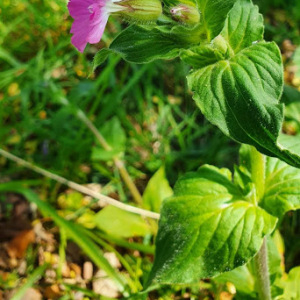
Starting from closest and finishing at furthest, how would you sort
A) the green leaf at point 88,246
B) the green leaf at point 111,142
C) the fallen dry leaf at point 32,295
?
the green leaf at point 88,246, the fallen dry leaf at point 32,295, the green leaf at point 111,142

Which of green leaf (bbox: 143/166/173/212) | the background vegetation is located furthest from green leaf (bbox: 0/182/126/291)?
green leaf (bbox: 143/166/173/212)

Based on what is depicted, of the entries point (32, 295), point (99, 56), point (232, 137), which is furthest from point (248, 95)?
point (32, 295)

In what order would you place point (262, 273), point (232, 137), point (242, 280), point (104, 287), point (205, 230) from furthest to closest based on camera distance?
point (104, 287) → point (242, 280) → point (262, 273) → point (205, 230) → point (232, 137)

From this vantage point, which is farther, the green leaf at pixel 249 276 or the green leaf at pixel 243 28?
the green leaf at pixel 249 276

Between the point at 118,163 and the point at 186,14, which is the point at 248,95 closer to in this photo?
the point at 186,14

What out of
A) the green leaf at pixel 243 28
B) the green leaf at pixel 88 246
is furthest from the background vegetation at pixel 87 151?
the green leaf at pixel 243 28

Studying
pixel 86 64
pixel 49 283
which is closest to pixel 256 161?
pixel 49 283

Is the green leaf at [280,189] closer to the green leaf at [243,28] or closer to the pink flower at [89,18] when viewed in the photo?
the green leaf at [243,28]

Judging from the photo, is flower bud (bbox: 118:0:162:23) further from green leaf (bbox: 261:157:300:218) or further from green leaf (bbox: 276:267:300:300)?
green leaf (bbox: 276:267:300:300)
